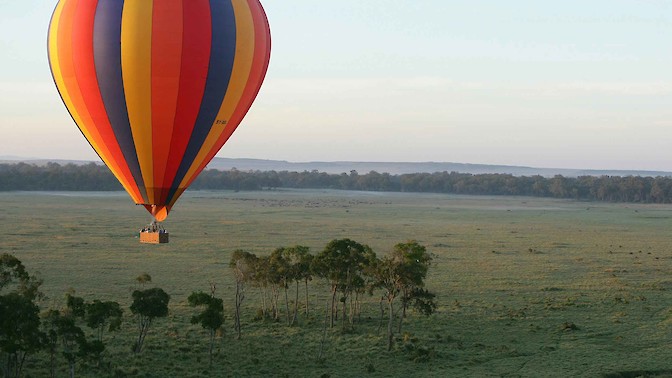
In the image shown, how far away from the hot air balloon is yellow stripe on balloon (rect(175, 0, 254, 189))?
0.04 meters

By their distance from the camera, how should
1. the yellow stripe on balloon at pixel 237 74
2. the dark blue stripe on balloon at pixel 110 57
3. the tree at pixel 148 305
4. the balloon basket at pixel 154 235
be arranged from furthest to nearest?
the tree at pixel 148 305 < the yellow stripe on balloon at pixel 237 74 < the dark blue stripe on balloon at pixel 110 57 < the balloon basket at pixel 154 235

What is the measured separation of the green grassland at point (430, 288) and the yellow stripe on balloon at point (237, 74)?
7.40 meters

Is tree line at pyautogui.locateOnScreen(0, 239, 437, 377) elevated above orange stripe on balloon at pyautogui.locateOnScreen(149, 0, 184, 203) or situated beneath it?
situated beneath

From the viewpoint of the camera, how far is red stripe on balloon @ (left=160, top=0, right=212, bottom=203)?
25.9 meters

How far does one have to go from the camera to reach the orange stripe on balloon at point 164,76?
84.0 ft

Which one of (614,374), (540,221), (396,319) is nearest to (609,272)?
(396,319)

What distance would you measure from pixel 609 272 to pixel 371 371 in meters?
29.1

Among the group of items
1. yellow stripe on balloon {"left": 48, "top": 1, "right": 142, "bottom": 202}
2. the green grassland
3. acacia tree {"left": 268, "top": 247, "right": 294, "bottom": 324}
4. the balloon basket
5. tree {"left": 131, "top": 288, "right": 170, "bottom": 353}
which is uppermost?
yellow stripe on balloon {"left": 48, "top": 1, "right": 142, "bottom": 202}

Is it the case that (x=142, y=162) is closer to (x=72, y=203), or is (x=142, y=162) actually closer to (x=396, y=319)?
(x=396, y=319)

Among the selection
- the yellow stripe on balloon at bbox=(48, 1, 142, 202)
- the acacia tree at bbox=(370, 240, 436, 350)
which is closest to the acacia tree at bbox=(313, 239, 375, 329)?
the acacia tree at bbox=(370, 240, 436, 350)

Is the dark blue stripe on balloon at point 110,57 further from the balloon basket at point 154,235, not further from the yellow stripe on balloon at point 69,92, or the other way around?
the balloon basket at point 154,235

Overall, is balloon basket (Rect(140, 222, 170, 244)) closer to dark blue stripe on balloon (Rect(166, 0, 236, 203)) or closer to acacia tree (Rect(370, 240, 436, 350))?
dark blue stripe on balloon (Rect(166, 0, 236, 203))

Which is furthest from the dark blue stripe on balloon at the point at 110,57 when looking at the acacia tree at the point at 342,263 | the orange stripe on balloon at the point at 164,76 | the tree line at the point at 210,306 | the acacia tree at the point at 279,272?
the acacia tree at the point at 279,272

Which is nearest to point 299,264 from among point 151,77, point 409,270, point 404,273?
point 404,273
